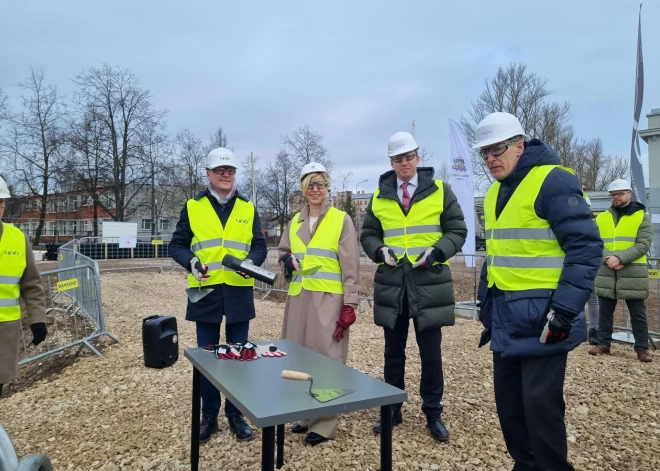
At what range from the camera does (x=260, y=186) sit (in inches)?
1421

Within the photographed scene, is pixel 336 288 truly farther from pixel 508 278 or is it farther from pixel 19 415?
pixel 19 415

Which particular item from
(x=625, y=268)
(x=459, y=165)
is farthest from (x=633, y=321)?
(x=459, y=165)

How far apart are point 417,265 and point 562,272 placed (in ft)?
3.88

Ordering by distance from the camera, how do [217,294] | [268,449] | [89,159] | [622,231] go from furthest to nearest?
[89,159], [622,231], [217,294], [268,449]

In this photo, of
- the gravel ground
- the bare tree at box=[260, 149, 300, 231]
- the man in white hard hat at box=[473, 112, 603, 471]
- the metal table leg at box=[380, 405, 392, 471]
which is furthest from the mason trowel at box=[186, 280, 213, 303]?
the bare tree at box=[260, 149, 300, 231]

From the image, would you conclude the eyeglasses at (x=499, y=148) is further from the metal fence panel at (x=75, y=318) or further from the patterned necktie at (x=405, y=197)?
the metal fence panel at (x=75, y=318)

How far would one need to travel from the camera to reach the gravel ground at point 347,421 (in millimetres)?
3127

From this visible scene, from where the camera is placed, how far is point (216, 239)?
3545 millimetres

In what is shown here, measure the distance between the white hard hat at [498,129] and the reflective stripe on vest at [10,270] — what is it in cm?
328

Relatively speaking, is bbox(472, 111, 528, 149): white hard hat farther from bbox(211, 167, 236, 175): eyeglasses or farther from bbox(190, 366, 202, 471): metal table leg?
bbox(190, 366, 202, 471): metal table leg

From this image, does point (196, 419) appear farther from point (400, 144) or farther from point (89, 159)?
point (89, 159)

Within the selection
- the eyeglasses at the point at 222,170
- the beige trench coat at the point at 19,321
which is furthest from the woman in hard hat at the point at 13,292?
the eyeglasses at the point at 222,170

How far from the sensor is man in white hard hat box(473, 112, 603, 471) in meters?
2.14

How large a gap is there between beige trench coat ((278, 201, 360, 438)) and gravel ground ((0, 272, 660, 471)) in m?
0.56
